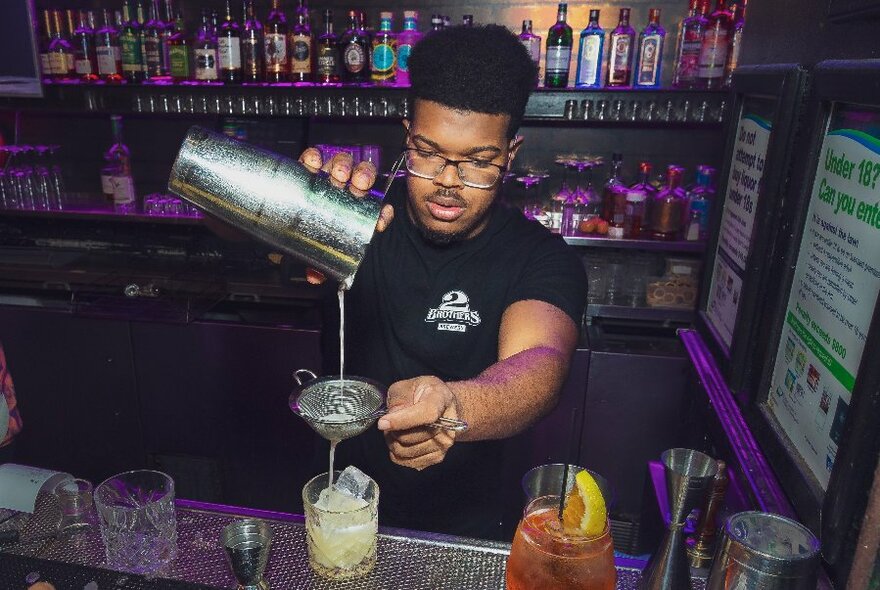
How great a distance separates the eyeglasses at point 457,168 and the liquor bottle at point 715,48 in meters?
1.88

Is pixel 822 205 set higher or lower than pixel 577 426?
higher

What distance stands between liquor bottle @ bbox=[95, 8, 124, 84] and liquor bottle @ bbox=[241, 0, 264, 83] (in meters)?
0.69

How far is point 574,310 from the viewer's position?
1613 mm

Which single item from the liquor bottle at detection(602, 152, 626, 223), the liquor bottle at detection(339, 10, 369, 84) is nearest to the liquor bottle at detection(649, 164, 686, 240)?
the liquor bottle at detection(602, 152, 626, 223)

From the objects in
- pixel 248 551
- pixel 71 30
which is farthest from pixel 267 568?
pixel 71 30

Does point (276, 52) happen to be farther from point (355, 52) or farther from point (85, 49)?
point (85, 49)

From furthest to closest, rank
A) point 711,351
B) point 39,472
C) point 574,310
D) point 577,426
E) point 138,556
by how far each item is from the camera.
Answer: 1. point 577,426
2. point 711,351
3. point 574,310
4. point 39,472
5. point 138,556

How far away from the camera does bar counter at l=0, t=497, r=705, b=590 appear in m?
1.00

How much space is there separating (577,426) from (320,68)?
219cm

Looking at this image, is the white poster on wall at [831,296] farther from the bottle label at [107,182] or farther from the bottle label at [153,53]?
the bottle label at [107,182]

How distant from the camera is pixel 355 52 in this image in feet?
10.2

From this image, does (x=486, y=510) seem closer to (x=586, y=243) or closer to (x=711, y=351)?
(x=711, y=351)

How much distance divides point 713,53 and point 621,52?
0.40m

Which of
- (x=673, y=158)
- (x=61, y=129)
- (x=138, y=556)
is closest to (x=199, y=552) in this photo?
(x=138, y=556)
